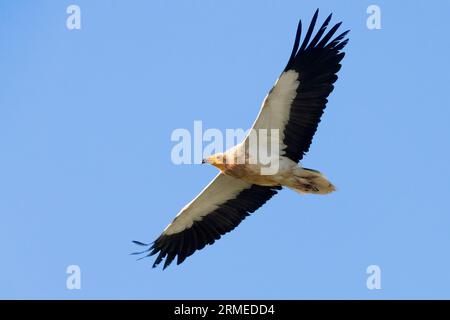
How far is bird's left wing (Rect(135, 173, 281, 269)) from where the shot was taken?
14.0m

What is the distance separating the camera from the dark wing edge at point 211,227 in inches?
553

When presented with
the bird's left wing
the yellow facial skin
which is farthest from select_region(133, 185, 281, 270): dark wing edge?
the yellow facial skin

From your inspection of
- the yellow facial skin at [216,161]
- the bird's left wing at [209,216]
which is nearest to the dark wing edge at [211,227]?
the bird's left wing at [209,216]

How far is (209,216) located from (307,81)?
2882mm

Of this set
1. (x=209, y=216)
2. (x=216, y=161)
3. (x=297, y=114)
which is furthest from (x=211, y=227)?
(x=297, y=114)

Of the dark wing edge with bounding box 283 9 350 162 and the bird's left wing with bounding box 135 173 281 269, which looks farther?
the bird's left wing with bounding box 135 173 281 269

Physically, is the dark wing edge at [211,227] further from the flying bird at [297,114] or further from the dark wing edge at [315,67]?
the dark wing edge at [315,67]

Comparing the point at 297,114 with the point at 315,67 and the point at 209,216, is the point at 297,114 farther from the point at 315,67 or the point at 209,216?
the point at 209,216

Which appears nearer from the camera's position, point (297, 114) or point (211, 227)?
point (297, 114)

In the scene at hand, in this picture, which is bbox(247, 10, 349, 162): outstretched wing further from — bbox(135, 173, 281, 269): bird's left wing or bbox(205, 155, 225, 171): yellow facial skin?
bbox(135, 173, 281, 269): bird's left wing

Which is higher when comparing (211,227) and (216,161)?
(216,161)

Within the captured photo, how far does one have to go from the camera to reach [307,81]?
498 inches
